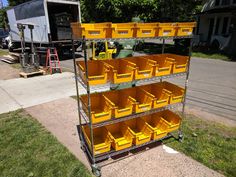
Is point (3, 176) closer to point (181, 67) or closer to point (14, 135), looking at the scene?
point (14, 135)

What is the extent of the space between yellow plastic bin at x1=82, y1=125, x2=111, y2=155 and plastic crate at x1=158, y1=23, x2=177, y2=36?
207 cm

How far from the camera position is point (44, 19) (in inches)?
454

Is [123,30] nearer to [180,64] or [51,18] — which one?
[180,64]

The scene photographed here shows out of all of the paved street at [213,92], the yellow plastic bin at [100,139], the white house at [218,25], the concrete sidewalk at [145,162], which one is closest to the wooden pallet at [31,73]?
the concrete sidewalk at [145,162]

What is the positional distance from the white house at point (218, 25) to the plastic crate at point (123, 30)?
54.2ft

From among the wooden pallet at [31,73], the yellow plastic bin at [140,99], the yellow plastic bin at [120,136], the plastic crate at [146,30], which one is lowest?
the wooden pallet at [31,73]

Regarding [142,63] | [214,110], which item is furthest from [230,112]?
[142,63]

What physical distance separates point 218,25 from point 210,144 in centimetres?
2060

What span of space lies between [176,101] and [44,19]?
33.4ft

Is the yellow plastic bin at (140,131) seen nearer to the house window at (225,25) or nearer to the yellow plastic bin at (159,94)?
the yellow plastic bin at (159,94)

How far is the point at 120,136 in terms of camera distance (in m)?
4.06

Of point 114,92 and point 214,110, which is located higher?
point 114,92

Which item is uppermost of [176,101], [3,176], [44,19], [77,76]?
[44,19]

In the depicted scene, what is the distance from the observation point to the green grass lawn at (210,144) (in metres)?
3.54
